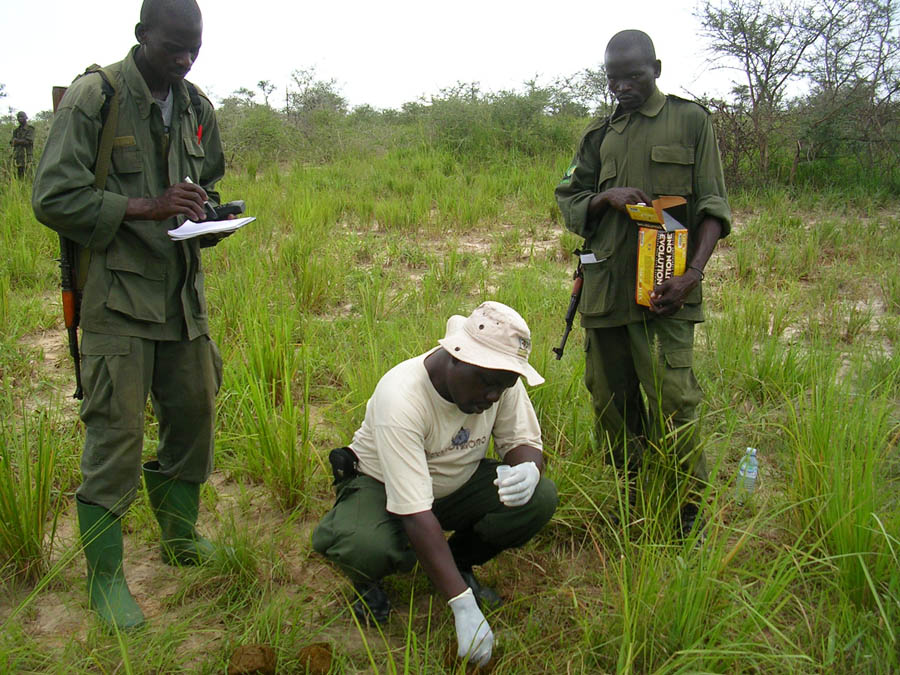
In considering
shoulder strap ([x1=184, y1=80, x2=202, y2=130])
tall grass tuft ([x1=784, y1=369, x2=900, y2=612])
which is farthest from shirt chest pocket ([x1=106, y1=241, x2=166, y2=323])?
tall grass tuft ([x1=784, y1=369, x2=900, y2=612])

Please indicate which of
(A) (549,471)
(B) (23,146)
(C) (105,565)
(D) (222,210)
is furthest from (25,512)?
(B) (23,146)

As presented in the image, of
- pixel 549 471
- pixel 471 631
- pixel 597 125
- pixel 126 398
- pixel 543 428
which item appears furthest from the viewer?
pixel 543 428

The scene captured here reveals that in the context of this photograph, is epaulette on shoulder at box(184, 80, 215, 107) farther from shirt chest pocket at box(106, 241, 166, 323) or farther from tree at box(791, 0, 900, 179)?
tree at box(791, 0, 900, 179)

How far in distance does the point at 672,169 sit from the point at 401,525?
156 centimetres

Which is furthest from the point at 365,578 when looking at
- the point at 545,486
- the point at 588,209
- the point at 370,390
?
the point at 588,209

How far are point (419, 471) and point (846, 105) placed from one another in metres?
7.98

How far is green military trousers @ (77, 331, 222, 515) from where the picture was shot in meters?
2.19

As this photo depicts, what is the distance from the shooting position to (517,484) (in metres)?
2.19

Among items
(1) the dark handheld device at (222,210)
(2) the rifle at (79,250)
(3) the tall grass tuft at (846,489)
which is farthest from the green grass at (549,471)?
(1) the dark handheld device at (222,210)

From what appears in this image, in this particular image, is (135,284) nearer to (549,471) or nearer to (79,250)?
(79,250)

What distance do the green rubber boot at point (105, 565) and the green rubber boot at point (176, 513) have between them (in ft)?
0.85

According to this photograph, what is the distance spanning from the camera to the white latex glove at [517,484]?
218 centimetres

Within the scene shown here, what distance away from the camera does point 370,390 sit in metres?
3.30

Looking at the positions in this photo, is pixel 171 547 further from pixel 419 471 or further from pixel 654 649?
pixel 654 649
